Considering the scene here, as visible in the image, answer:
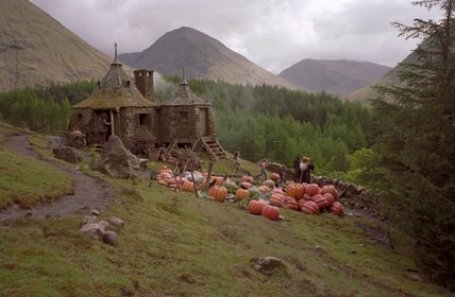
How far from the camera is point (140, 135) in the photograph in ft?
158

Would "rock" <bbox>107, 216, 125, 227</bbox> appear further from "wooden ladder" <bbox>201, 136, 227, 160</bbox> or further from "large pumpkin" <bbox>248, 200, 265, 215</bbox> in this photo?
"wooden ladder" <bbox>201, 136, 227, 160</bbox>

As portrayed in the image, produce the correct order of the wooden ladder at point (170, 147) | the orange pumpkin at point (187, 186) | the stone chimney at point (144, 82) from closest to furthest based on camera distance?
the orange pumpkin at point (187, 186), the wooden ladder at point (170, 147), the stone chimney at point (144, 82)

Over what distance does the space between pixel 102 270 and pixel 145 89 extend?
43.3 meters

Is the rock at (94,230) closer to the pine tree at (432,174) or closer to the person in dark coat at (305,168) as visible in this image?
the pine tree at (432,174)

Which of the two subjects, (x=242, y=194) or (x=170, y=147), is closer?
(x=242, y=194)

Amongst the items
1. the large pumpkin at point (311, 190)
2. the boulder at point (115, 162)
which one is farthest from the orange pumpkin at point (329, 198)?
the boulder at point (115, 162)

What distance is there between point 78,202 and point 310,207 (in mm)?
15817

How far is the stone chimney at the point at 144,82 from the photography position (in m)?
53.5

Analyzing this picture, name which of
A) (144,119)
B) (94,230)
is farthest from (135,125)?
(94,230)

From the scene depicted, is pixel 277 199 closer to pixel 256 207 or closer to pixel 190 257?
pixel 256 207

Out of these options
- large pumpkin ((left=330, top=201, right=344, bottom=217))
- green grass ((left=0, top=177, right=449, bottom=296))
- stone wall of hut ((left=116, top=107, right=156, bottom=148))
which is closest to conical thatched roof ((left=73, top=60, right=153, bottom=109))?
stone wall of hut ((left=116, top=107, right=156, bottom=148))

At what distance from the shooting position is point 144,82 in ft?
176

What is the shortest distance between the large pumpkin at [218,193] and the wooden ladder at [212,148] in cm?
2063

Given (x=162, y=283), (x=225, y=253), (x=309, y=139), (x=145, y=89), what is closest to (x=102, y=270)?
(x=162, y=283)
